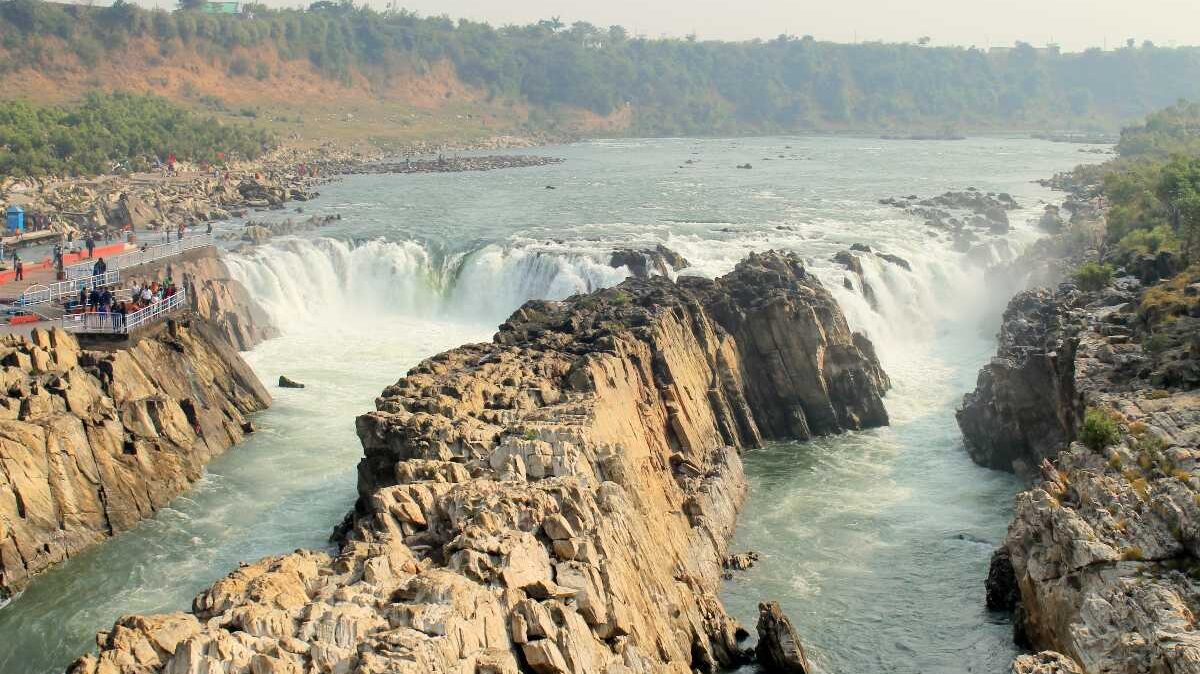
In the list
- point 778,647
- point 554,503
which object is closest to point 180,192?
point 554,503

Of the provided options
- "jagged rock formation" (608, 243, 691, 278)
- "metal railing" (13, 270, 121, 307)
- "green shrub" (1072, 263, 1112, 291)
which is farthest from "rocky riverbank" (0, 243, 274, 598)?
"green shrub" (1072, 263, 1112, 291)

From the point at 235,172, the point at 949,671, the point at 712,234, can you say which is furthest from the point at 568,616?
the point at 235,172

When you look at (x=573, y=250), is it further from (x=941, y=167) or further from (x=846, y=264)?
(x=941, y=167)

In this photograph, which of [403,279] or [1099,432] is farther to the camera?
[403,279]

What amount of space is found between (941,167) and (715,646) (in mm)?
110118

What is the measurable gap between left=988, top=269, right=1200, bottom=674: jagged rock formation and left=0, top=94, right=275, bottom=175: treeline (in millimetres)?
80964

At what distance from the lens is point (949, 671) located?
27.3 m

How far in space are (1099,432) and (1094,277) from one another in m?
20.8

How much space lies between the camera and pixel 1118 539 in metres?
25.7

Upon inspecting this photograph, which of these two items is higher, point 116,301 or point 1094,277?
point 1094,277

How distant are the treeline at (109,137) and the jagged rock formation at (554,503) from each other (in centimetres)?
6565

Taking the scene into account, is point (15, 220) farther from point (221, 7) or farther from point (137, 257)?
point (221, 7)

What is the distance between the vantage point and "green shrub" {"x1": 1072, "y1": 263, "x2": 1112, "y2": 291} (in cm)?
4909

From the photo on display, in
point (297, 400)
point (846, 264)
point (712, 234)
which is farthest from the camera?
point (712, 234)
